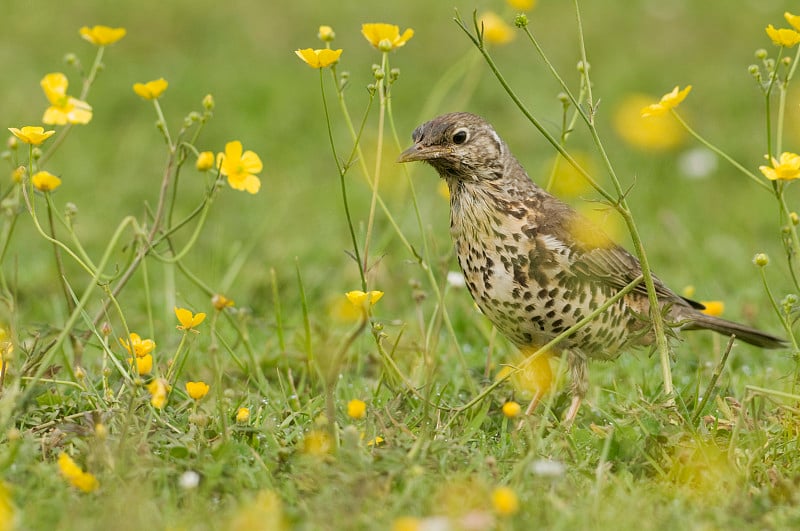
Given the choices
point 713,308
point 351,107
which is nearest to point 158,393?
point 713,308

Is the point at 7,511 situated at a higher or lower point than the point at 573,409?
higher

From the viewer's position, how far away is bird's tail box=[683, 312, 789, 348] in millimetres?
5128

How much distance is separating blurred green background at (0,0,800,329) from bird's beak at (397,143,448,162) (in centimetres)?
141

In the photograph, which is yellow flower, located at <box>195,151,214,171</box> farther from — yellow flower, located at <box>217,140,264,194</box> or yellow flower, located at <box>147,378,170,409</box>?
yellow flower, located at <box>147,378,170,409</box>

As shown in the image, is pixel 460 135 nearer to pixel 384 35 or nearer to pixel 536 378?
pixel 384 35

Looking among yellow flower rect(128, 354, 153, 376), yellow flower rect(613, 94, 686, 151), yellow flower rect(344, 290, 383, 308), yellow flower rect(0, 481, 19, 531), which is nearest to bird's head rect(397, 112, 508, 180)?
yellow flower rect(344, 290, 383, 308)

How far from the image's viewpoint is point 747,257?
726cm

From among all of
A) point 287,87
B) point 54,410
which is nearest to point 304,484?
point 54,410

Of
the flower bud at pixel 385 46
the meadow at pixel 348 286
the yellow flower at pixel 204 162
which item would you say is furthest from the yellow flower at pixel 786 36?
the yellow flower at pixel 204 162

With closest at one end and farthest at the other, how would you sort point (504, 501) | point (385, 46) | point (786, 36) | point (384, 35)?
point (504, 501)
point (786, 36)
point (385, 46)
point (384, 35)

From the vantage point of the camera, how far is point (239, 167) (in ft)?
13.0

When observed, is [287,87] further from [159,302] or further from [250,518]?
[250,518]

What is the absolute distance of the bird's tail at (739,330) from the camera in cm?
513

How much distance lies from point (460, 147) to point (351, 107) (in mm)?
5856
